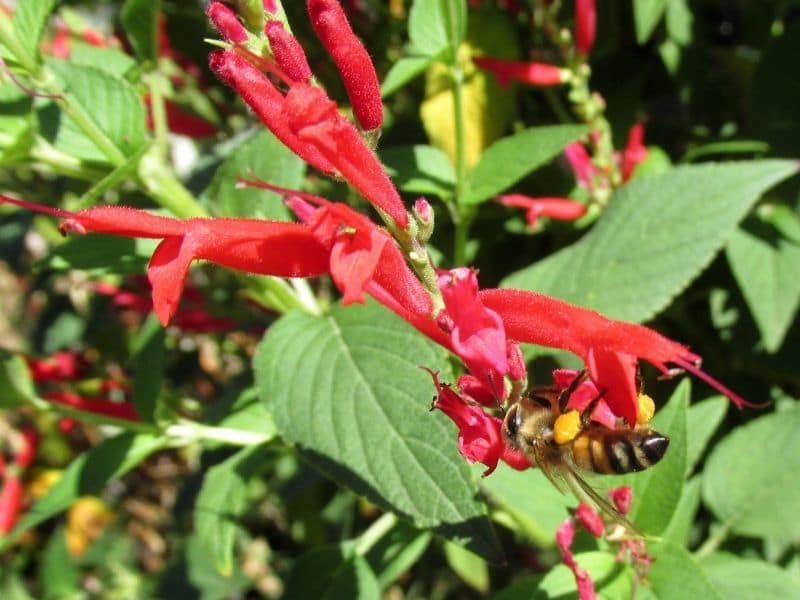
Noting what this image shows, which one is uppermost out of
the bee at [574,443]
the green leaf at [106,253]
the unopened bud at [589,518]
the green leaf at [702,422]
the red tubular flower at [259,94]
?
the red tubular flower at [259,94]

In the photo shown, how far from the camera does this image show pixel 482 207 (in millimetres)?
1565

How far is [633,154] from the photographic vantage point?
1.40 meters

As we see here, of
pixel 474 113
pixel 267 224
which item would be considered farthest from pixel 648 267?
pixel 267 224

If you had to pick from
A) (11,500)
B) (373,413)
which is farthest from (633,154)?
(11,500)

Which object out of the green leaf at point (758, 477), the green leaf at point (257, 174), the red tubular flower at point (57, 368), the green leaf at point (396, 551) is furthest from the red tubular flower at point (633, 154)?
the red tubular flower at point (57, 368)

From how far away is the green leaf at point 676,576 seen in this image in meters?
Answer: 0.92

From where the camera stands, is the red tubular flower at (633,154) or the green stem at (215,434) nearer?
the green stem at (215,434)

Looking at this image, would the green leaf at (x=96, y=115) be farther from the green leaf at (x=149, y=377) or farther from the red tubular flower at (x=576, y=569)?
the red tubular flower at (x=576, y=569)

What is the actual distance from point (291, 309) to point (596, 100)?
1.91 feet

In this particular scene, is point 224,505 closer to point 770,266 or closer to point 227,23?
point 227,23

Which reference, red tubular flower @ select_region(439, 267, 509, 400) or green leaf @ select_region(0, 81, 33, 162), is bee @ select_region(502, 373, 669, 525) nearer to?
red tubular flower @ select_region(439, 267, 509, 400)

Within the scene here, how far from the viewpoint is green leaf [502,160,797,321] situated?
118 cm

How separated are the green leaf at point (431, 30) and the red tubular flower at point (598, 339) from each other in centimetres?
50

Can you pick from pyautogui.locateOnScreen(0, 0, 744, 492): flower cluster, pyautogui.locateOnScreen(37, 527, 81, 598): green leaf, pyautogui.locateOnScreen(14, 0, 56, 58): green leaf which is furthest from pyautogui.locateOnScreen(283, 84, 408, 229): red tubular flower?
pyautogui.locateOnScreen(37, 527, 81, 598): green leaf
